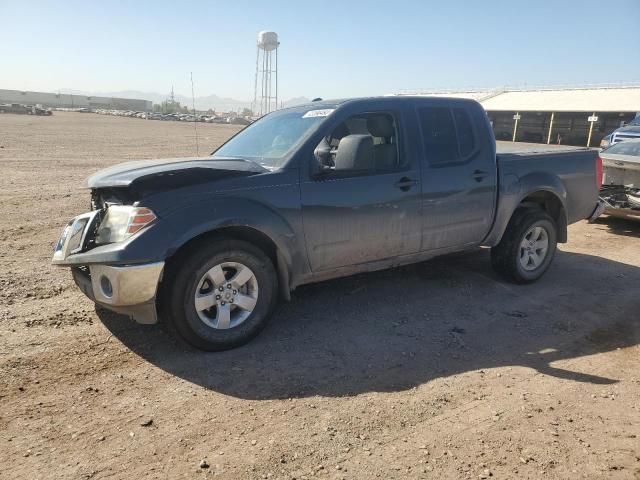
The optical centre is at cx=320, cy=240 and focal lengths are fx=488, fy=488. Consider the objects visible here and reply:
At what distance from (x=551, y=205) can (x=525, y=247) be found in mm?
698

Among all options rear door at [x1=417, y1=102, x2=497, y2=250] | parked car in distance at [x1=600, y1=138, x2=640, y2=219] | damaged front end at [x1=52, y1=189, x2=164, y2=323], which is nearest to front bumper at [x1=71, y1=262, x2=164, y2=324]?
damaged front end at [x1=52, y1=189, x2=164, y2=323]

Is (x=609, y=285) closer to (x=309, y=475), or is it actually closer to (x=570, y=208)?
(x=570, y=208)

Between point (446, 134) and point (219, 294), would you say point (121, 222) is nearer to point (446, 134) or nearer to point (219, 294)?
point (219, 294)

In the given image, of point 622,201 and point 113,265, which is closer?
point 113,265

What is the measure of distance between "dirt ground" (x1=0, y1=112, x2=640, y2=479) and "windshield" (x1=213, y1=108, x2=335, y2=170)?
1472 mm

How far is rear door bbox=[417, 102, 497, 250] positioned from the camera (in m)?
4.72

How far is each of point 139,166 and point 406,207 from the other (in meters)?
2.37

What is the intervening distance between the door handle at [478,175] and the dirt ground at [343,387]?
1204 millimetres

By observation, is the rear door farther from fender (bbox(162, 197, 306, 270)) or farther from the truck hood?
the truck hood

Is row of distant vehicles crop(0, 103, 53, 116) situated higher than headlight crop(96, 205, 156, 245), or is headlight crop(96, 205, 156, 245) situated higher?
row of distant vehicles crop(0, 103, 53, 116)

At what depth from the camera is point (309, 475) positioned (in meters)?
2.51

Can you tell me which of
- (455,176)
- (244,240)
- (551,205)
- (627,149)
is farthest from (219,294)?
(627,149)

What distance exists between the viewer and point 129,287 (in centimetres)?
338

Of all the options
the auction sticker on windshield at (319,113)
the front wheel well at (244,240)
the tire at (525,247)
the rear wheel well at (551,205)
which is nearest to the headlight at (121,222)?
the front wheel well at (244,240)
